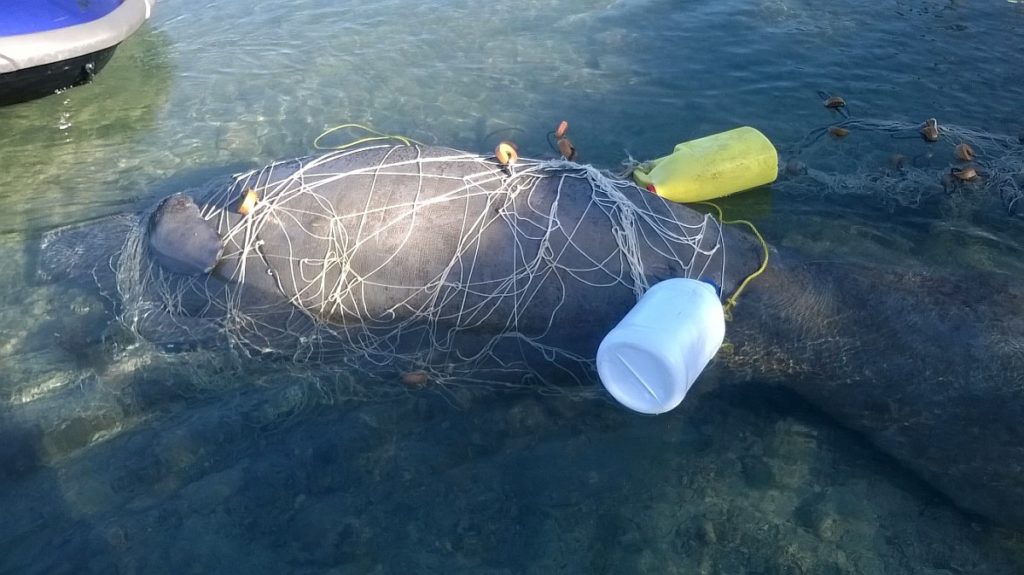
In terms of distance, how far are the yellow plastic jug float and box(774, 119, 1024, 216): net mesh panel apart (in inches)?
20.6

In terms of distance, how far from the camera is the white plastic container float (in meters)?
3.72

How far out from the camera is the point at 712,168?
6.37 meters

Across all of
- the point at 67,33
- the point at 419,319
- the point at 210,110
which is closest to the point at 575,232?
the point at 419,319

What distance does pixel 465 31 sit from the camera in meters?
9.77

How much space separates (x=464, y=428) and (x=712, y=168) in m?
3.34

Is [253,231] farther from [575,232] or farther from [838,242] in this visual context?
[838,242]

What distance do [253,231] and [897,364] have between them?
13.8 ft

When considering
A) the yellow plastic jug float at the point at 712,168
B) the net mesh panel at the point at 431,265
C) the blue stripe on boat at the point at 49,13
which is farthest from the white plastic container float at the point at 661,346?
the blue stripe on boat at the point at 49,13

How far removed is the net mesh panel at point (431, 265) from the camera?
4.54 metres

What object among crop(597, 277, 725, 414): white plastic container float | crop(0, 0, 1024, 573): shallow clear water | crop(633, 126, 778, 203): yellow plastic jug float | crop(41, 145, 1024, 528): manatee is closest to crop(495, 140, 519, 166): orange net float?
crop(41, 145, 1024, 528): manatee

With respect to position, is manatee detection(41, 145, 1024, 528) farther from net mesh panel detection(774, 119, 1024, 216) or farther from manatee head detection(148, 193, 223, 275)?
net mesh panel detection(774, 119, 1024, 216)

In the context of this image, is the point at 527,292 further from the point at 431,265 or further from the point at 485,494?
the point at 485,494

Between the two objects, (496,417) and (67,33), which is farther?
(67,33)

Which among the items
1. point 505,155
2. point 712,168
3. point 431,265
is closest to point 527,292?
point 431,265
